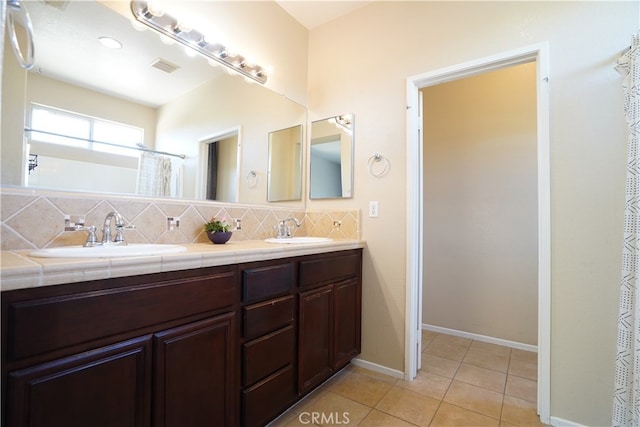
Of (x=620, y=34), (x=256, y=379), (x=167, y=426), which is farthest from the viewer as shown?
(x=620, y=34)

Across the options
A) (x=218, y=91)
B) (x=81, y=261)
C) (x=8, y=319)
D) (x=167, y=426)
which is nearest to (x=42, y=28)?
(x=218, y=91)

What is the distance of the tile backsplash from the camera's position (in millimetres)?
1104

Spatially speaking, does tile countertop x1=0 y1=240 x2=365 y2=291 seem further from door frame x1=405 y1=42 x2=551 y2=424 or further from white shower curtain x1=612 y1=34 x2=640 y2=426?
white shower curtain x1=612 y1=34 x2=640 y2=426

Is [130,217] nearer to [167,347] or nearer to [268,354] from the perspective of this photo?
[167,347]

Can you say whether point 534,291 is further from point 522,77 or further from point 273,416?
point 273,416

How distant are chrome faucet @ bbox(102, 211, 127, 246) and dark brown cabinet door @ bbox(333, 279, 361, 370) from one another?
120 centimetres

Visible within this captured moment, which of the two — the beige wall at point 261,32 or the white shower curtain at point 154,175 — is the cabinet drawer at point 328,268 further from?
the beige wall at point 261,32

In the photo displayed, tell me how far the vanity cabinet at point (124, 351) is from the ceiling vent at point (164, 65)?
1.24 meters

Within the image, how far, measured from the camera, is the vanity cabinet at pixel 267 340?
126 centimetres

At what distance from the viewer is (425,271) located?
294cm

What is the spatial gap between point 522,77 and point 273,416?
10.5 ft

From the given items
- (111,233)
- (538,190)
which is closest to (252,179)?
(111,233)

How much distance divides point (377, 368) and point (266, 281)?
1269mm

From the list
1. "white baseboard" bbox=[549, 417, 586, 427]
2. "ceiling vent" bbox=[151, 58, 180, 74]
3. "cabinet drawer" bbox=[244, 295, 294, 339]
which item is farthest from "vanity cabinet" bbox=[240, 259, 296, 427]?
"white baseboard" bbox=[549, 417, 586, 427]
